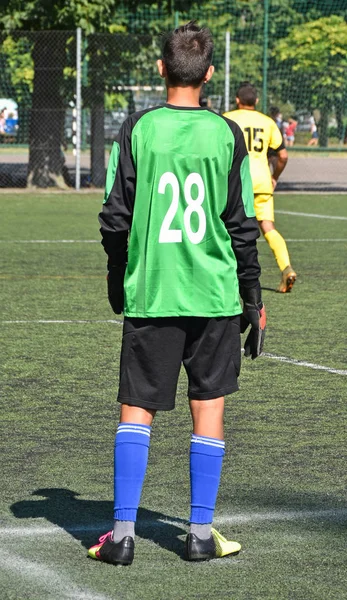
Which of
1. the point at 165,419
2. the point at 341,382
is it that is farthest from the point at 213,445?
the point at 341,382

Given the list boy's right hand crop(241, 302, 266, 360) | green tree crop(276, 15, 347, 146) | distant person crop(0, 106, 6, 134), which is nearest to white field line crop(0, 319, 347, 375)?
boy's right hand crop(241, 302, 266, 360)

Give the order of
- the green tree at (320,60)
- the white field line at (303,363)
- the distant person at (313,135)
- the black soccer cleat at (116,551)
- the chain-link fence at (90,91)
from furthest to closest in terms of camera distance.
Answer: the distant person at (313,135), the green tree at (320,60), the chain-link fence at (90,91), the white field line at (303,363), the black soccer cleat at (116,551)

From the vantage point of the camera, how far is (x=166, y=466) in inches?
221

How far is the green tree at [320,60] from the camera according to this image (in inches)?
1170

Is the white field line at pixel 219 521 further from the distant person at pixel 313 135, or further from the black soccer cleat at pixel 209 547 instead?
the distant person at pixel 313 135

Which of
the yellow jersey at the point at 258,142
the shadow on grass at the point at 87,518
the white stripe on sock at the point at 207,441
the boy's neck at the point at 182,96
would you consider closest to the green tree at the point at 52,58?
the yellow jersey at the point at 258,142

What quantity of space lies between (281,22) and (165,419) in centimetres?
4594

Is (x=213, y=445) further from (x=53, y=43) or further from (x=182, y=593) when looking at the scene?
(x=53, y=43)

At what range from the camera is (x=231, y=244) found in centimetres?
450

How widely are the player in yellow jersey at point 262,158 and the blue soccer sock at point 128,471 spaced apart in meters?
7.40

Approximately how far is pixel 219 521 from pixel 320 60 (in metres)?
38.8

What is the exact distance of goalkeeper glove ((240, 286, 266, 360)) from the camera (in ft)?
15.1

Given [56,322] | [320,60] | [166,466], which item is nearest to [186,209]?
[166,466]

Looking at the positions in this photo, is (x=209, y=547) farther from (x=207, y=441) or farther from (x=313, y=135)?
(x=313, y=135)
